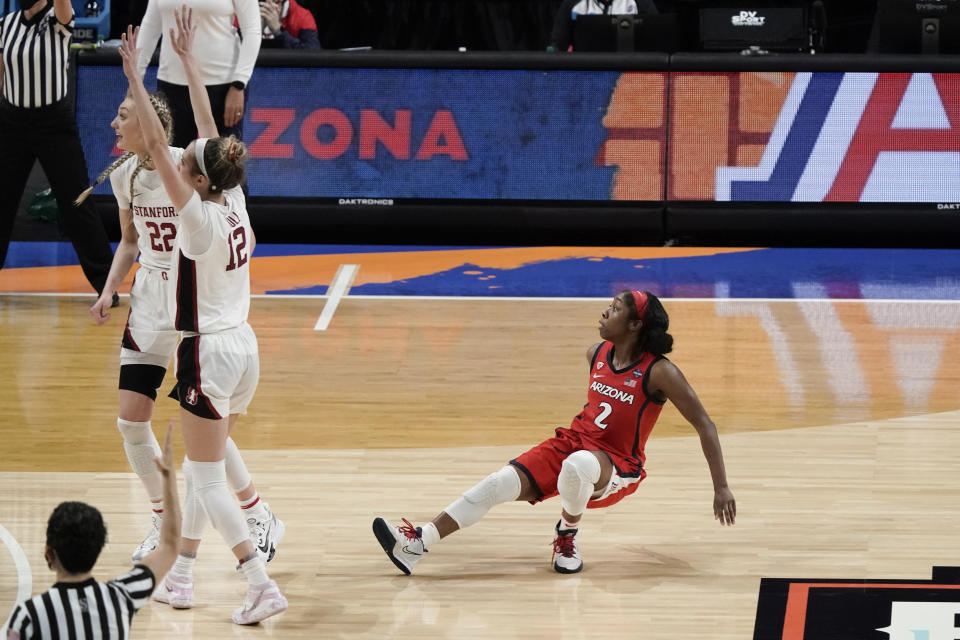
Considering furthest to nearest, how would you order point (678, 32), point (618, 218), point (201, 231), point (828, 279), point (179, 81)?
point (678, 32)
point (618, 218)
point (828, 279)
point (179, 81)
point (201, 231)

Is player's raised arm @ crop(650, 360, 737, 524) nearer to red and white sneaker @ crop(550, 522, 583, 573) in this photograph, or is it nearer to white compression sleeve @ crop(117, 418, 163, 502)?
red and white sneaker @ crop(550, 522, 583, 573)

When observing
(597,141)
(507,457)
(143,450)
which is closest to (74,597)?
(143,450)

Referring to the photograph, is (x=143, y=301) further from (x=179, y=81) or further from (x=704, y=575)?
(x=179, y=81)

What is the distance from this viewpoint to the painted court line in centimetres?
952

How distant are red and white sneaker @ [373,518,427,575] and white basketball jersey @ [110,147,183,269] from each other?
4.08 feet

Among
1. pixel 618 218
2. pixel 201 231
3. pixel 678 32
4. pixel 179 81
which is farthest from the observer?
pixel 678 32

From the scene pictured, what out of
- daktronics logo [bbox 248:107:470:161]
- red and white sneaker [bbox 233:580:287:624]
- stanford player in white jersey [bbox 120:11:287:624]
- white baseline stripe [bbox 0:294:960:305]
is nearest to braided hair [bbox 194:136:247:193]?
stanford player in white jersey [bbox 120:11:287:624]

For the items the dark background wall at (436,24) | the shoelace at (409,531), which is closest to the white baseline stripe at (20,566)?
the shoelace at (409,531)

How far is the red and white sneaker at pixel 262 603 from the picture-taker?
17.1ft

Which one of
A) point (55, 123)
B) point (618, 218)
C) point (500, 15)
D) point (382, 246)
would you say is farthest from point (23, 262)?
point (500, 15)

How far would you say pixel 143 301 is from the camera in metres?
5.65

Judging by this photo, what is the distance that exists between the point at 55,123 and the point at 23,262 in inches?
71.8

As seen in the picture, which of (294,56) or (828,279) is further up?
(294,56)

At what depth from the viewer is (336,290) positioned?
10.3 m
